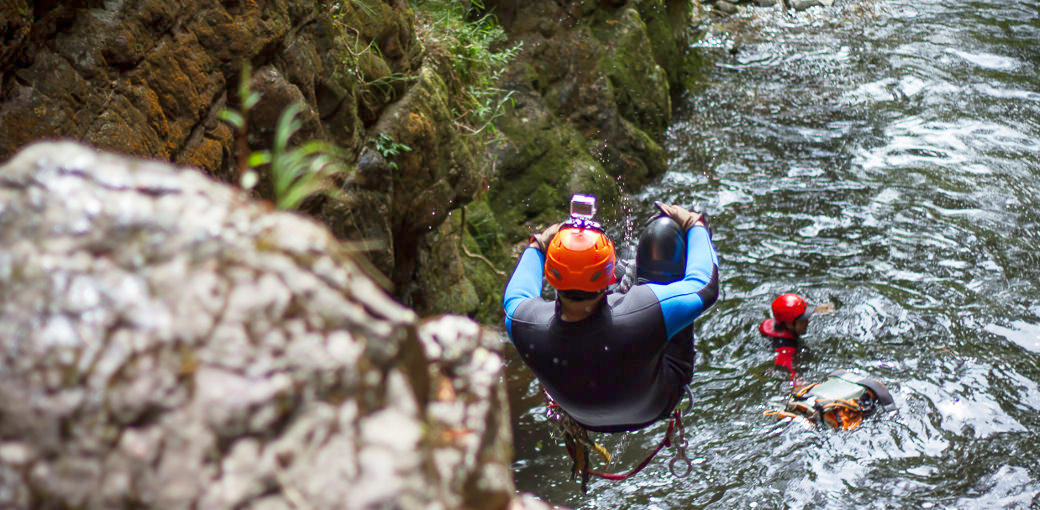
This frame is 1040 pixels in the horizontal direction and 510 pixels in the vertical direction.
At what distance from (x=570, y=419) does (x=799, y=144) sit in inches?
271

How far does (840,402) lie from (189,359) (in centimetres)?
470

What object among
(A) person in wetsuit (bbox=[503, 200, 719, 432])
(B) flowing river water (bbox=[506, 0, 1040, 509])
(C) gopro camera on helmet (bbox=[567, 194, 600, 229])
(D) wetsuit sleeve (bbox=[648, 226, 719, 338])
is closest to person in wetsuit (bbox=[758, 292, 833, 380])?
(B) flowing river water (bbox=[506, 0, 1040, 509])

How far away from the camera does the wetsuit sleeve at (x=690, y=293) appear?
295 cm

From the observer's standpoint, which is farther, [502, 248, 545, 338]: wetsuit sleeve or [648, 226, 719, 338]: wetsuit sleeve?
[502, 248, 545, 338]: wetsuit sleeve

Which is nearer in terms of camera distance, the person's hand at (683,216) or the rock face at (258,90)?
the rock face at (258,90)

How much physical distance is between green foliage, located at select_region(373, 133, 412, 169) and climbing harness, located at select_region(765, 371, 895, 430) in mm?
3078

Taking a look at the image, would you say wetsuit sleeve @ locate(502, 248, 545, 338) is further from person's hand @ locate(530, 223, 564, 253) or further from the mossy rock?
the mossy rock

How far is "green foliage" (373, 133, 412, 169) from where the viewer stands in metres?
4.27

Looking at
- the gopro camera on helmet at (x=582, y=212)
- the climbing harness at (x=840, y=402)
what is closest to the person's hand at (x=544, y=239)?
the gopro camera on helmet at (x=582, y=212)

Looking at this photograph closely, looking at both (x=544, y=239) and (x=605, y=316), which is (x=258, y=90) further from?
(x=605, y=316)

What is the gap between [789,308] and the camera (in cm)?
554

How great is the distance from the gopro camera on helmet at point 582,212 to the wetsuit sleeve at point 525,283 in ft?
1.47

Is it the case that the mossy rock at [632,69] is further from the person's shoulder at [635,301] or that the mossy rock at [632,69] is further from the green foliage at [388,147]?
the person's shoulder at [635,301]

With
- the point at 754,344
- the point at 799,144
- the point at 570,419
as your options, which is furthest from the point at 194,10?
the point at 799,144
